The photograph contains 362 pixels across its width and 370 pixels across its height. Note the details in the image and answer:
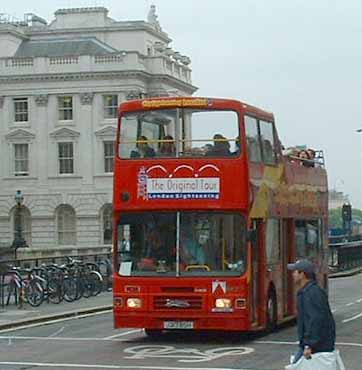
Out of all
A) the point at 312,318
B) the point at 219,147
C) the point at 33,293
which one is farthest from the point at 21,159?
the point at 312,318

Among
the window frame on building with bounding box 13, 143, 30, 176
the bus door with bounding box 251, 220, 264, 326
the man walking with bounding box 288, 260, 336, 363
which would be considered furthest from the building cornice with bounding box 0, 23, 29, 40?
the man walking with bounding box 288, 260, 336, 363

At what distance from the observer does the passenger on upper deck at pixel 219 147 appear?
69.0ft

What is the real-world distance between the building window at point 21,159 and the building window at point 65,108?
3792 mm

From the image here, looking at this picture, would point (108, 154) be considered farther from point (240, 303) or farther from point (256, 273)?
point (240, 303)

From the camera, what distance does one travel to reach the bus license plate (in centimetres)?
2067

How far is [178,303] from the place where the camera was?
20.7 m

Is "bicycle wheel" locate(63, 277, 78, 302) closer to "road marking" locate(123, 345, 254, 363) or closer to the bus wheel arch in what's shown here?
the bus wheel arch

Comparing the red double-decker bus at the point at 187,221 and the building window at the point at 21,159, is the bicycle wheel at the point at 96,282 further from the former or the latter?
the building window at the point at 21,159

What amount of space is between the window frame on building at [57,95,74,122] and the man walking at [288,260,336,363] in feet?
279

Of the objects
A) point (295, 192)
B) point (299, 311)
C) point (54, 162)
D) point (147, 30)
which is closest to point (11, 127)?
point (54, 162)

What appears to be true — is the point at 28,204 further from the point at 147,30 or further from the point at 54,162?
the point at 147,30

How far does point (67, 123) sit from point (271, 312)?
75557 mm

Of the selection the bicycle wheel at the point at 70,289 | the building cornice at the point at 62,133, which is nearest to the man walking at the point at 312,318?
the bicycle wheel at the point at 70,289

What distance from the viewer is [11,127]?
97.6m
